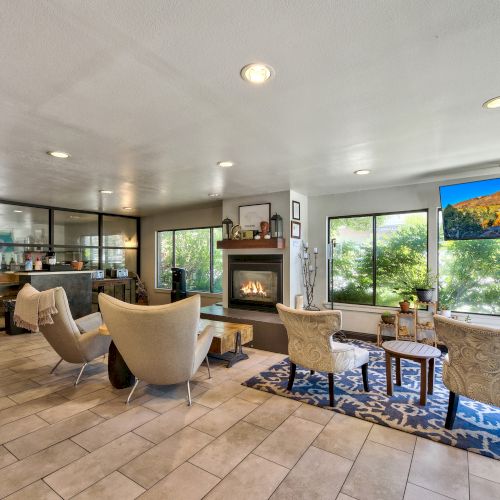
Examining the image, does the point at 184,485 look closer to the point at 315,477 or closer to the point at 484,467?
the point at 315,477

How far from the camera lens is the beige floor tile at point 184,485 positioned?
5.88 feet

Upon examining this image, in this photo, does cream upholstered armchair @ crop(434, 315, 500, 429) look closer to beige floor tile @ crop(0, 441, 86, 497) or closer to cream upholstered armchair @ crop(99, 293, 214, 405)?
cream upholstered armchair @ crop(99, 293, 214, 405)

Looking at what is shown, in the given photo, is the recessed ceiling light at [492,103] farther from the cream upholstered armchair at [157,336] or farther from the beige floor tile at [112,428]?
the beige floor tile at [112,428]

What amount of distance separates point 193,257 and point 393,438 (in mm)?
5792

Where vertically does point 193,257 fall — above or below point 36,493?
above

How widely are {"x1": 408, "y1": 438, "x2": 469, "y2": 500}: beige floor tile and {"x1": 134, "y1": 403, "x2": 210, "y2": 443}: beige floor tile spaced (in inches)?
64.7

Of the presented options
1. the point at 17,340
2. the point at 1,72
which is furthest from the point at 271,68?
the point at 17,340

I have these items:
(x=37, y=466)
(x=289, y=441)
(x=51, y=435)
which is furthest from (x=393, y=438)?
(x=51, y=435)

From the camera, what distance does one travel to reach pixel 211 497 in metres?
1.79

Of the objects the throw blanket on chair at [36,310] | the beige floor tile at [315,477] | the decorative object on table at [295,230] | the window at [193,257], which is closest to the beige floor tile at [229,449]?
the beige floor tile at [315,477]

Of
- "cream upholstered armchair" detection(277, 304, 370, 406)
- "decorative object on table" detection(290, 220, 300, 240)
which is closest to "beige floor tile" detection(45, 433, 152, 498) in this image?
"cream upholstered armchair" detection(277, 304, 370, 406)

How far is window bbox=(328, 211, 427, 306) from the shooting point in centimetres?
492

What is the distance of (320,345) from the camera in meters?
2.93

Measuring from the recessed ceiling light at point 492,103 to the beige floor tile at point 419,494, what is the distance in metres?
2.52
